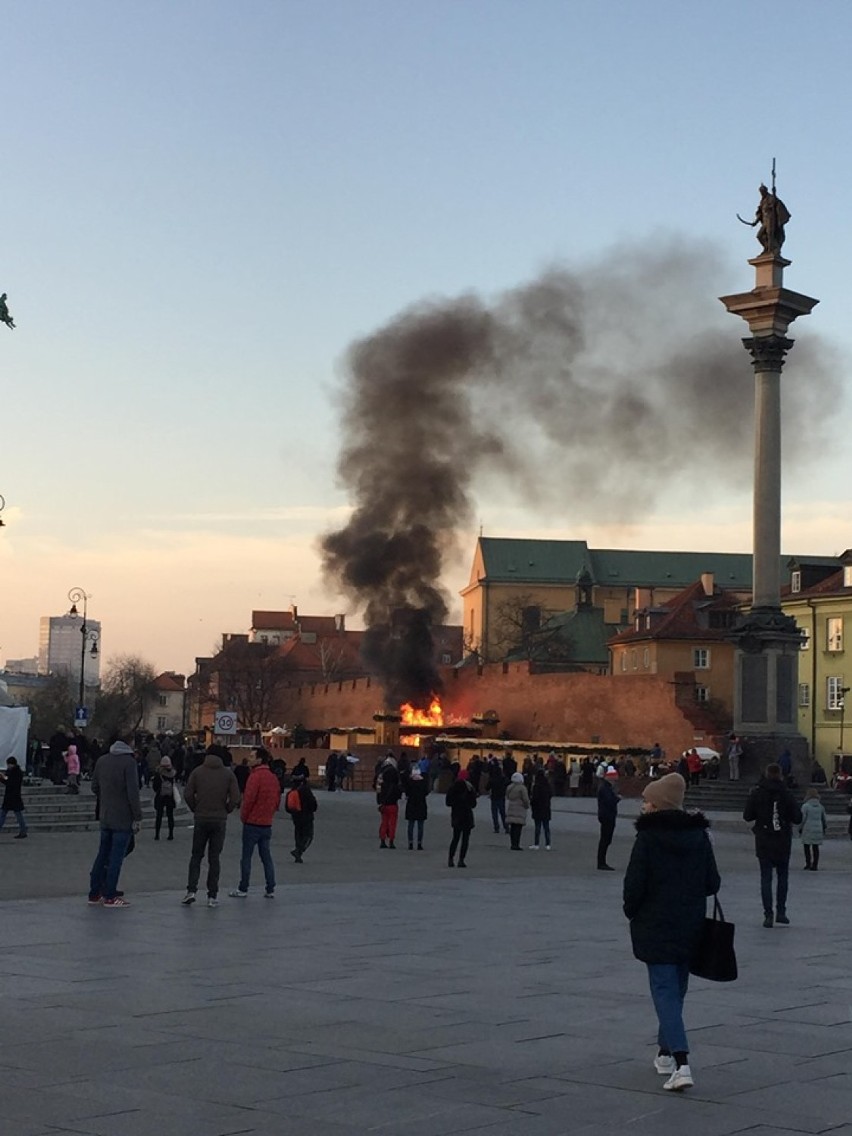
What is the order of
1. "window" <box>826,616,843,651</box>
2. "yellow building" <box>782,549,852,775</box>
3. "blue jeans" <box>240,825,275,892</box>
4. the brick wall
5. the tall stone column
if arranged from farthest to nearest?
1. "window" <box>826,616,843,651</box>
2. "yellow building" <box>782,549,852,775</box>
3. the brick wall
4. the tall stone column
5. "blue jeans" <box>240,825,275,892</box>

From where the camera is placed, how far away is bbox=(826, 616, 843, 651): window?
288 ft

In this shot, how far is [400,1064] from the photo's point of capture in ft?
31.2

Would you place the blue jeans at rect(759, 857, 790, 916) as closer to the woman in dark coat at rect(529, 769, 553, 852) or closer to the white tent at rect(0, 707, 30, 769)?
the woman in dark coat at rect(529, 769, 553, 852)

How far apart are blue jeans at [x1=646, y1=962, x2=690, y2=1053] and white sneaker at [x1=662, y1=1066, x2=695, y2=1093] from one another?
0.09 metres

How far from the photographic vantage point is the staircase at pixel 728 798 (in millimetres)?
48938

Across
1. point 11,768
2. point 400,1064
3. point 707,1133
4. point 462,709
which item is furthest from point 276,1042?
point 462,709

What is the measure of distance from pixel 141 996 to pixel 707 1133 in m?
5.03

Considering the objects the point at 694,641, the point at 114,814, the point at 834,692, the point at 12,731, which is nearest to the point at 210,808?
the point at 114,814

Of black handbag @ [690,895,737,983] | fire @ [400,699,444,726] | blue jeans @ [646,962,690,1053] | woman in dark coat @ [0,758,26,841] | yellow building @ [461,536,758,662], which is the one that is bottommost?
blue jeans @ [646,962,690,1053]

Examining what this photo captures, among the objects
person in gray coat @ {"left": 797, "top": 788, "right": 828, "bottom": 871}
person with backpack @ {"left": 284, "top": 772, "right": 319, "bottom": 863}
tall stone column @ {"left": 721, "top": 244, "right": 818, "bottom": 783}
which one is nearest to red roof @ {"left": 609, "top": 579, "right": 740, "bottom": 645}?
tall stone column @ {"left": 721, "top": 244, "right": 818, "bottom": 783}

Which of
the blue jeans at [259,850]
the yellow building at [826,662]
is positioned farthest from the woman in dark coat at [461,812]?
the yellow building at [826,662]

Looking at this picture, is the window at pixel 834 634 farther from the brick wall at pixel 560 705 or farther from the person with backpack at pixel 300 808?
the person with backpack at pixel 300 808

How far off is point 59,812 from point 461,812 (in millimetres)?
10298

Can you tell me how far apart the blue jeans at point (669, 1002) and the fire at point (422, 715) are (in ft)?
263
